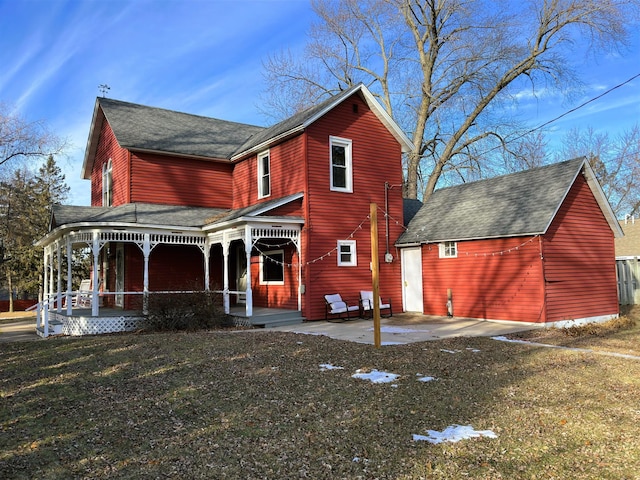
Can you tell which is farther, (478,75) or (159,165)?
(478,75)

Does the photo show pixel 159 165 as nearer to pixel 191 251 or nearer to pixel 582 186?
pixel 191 251

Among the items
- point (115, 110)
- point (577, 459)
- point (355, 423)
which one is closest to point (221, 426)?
point (355, 423)

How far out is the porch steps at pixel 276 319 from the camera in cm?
1444

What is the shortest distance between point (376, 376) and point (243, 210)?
1006 centimetres

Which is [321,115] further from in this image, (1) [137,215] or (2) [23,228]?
(2) [23,228]

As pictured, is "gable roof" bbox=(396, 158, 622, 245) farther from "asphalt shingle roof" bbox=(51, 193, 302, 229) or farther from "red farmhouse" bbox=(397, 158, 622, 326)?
"asphalt shingle roof" bbox=(51, 193, 302, 229)

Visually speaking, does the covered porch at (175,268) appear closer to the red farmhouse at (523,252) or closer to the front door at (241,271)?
the front door at (241,271)

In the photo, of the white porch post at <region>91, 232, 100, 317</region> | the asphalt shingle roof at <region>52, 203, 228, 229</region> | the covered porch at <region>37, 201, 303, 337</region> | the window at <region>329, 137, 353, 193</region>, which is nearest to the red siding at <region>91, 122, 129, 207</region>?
the asphalt shingle roof at <region>52, 203, 228, 229</region>

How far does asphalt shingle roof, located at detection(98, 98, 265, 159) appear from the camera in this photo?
59.5 ft

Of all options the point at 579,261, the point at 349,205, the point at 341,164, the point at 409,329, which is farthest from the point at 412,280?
the point at 579,261

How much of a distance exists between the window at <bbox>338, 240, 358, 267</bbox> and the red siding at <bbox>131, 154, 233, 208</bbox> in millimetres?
A: 5485

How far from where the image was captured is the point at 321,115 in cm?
1605

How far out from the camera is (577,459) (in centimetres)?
449

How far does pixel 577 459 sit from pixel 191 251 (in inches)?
614
